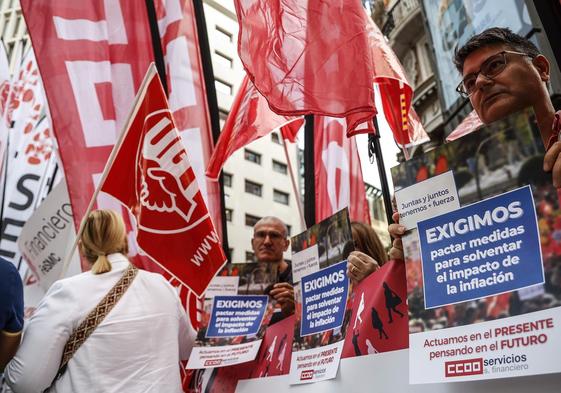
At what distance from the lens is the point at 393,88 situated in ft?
10.1

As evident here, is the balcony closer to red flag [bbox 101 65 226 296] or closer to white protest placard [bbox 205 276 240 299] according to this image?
red flag [bbox 101 65 226 296]

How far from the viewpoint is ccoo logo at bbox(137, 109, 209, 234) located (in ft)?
8.75

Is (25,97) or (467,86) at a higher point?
(25,97)

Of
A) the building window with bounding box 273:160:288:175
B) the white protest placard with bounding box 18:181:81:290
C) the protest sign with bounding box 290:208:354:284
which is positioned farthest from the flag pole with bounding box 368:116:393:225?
the building window with bounding box 273:160:288:175

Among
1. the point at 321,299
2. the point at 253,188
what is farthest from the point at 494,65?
the point at 253,188

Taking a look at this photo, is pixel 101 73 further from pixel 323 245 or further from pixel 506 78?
pixel 506 78

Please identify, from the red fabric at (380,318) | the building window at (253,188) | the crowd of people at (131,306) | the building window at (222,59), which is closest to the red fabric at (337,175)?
the crowd of people at (131,306)

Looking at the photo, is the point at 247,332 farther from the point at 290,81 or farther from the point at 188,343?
the point at 290,81

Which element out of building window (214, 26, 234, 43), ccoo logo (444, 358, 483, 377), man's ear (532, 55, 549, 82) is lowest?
ccoo logo (444, 358, 483, 377)

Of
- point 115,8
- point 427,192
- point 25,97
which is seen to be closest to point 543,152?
point 427,192

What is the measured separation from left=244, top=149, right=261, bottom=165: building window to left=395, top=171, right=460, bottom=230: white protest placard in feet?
93.7

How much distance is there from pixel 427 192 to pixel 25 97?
22.6 ft

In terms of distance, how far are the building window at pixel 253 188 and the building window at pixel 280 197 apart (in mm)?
1259

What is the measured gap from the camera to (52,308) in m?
1.89
